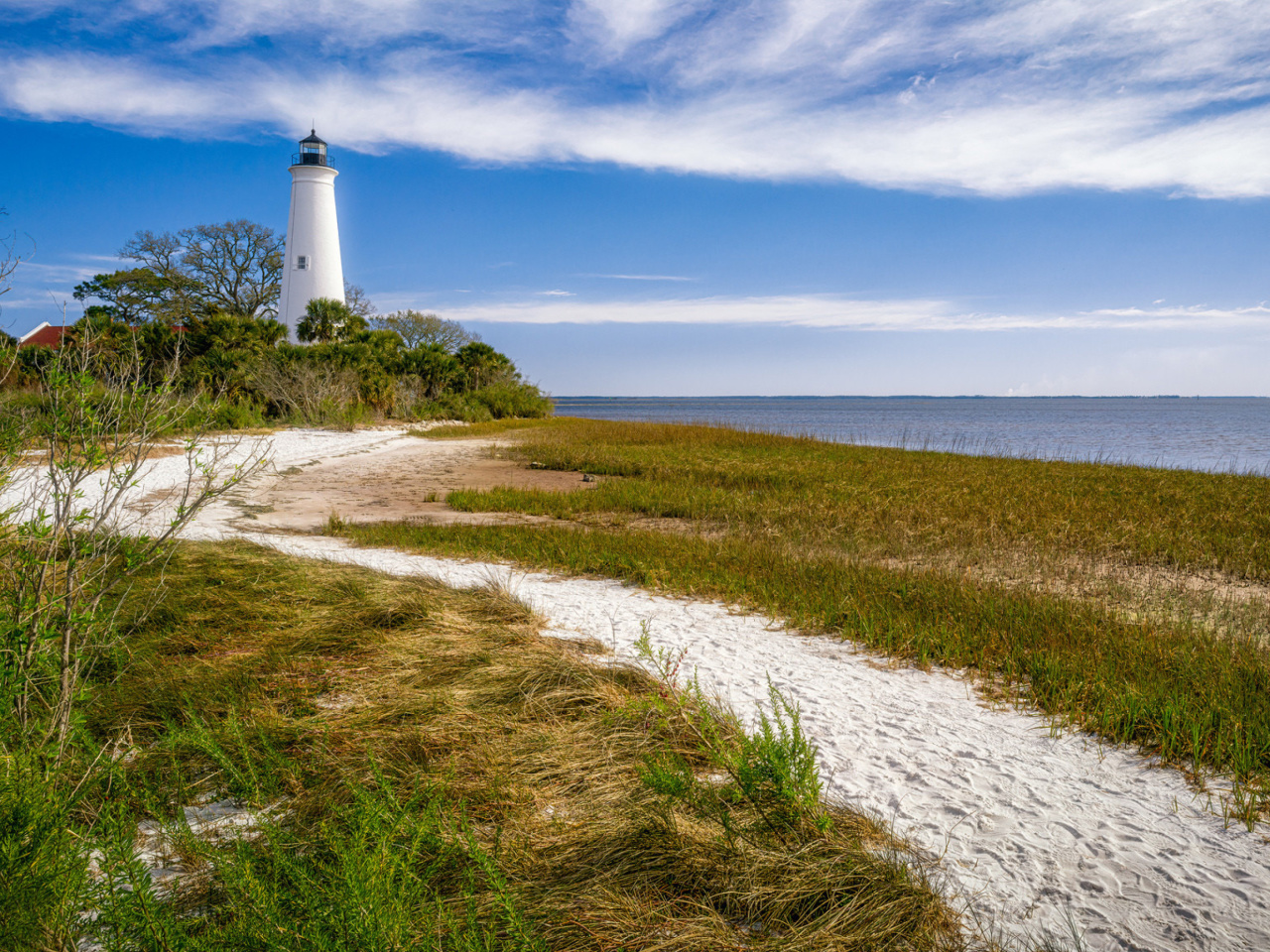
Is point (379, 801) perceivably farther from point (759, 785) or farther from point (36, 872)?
point (759, 785)

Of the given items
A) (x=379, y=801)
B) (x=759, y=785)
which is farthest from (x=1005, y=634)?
(x=379, y=801)

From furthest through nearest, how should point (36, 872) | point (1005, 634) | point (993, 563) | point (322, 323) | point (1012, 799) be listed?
point (322, 323)
point (993, 563)
point (1005, 634)
point (1012, 799)
point (36, 872)

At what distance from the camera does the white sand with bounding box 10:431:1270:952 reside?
2414mm

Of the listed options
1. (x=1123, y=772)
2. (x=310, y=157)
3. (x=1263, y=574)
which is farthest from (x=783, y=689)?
(x=310, y=157)

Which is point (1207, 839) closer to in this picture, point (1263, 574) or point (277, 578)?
point (277, 578)

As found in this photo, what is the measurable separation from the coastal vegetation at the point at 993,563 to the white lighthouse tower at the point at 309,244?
29541 mm

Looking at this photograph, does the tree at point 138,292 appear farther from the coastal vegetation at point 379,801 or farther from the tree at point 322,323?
the coastal vegetation at point 379,801

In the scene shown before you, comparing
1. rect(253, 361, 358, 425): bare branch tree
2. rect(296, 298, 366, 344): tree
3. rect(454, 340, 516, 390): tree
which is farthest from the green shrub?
rect(454, 340, 516, 390): tree

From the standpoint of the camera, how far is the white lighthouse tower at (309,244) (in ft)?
127

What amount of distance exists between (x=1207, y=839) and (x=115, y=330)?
33572mm

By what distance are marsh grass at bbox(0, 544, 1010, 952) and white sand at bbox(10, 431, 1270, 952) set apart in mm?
271

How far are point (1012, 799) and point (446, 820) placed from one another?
232 cm

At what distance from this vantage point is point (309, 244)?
38719 mm

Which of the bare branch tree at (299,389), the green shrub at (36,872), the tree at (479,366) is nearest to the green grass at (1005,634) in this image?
the green shrub at (36,872)
